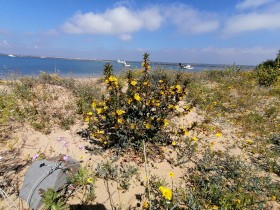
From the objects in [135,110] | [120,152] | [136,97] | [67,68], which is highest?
[136,97]

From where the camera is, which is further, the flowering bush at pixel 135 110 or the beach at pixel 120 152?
the flowering bush at pixel 135 110

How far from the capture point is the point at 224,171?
397cm

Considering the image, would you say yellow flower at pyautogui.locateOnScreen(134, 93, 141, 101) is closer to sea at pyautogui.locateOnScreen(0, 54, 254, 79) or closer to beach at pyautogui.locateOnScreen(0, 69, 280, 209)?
sea at pyautogui.locateOnScreen(0, 54, 254, 79)

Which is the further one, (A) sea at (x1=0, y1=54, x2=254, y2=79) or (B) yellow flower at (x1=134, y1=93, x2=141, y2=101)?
(A) sea at (x1=0, y1=54, x2=254, y2=79)

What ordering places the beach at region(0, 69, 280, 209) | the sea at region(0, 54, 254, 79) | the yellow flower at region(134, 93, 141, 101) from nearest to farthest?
the beach at region(0, 69, 280, 209) → the yellow flower at region(134, 93, 141, 101) → the sea at region(0, 54, 254, 79)

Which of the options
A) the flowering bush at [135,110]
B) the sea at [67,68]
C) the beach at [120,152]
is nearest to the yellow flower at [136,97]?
the flowering bush at [135,110]

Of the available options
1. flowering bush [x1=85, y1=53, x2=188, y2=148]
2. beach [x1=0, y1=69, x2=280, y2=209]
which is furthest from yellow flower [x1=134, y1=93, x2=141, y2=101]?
beach [x1=0, y1=69, x2=280, y2=209]

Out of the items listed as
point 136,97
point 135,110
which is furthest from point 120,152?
point 136,97

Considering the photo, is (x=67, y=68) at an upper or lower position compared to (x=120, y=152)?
upper

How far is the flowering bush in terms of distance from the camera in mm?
4090

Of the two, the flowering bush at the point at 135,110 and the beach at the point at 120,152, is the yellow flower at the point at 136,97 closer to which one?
the flowering bush at the point at 135,110

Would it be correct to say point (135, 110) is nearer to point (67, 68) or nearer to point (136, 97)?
point (136, 97)

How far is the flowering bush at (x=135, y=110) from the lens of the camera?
409 cm

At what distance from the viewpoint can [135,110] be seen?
174 inches
